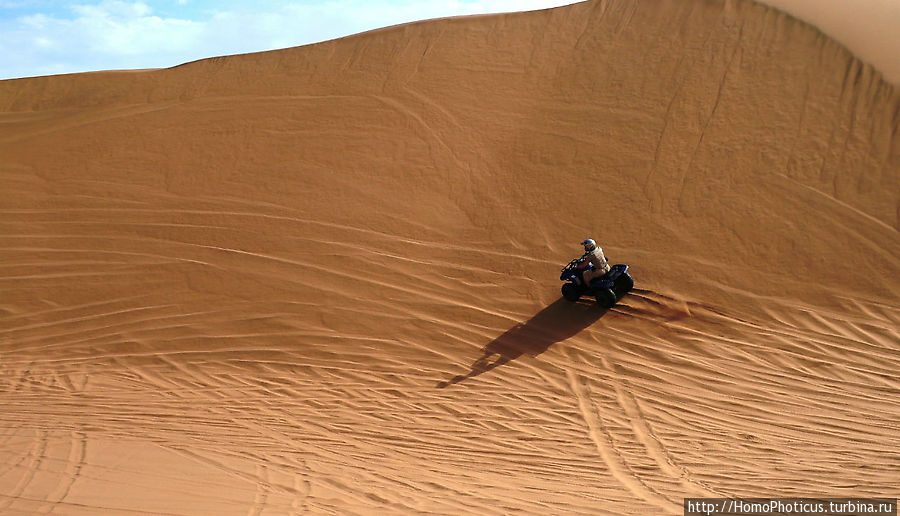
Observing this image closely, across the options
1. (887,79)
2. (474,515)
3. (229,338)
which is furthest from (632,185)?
(474,515)

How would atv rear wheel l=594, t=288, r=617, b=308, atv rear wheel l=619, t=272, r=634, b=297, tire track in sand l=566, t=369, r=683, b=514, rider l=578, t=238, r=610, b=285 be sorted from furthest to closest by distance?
atv rear wheel l=619, t=272, r=634, b=297, atv rear wheel l=594, t=288, r=617, b=308, rider l=578, t=238, r=610, b=285, tire track in sand l=566, t=369, r=683, b=514

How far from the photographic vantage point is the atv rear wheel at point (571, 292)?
38.2 feet

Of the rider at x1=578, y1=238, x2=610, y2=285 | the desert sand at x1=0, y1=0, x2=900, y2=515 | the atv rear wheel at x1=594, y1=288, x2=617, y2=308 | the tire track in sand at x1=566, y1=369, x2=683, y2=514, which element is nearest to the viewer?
the tire track in sand at x1=566, y1=369, x2=683, y2=514

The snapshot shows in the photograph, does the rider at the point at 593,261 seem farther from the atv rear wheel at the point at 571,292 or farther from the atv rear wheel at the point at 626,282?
the atv rear wheel at the point at 626,282

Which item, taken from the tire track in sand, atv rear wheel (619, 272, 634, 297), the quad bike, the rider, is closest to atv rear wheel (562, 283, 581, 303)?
the quad bike

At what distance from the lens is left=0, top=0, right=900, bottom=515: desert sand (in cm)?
782

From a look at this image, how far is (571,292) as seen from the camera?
11656 millimetres

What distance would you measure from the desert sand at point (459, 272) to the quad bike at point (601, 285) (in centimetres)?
29

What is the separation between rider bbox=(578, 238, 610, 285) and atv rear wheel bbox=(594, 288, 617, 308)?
0.24 m

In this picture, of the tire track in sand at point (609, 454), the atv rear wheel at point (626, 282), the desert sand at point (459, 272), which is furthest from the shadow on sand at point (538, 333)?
the tire track in sand at point (609, 454)

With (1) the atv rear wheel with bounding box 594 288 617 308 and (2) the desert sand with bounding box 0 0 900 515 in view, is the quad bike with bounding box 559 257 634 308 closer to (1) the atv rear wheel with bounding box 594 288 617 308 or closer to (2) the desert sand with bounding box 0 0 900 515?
(1) the atv rear wheel with bounding box 594 288 617 308

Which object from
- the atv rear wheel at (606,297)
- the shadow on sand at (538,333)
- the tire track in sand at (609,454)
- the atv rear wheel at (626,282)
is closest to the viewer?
the tire track in sand at (609,454)

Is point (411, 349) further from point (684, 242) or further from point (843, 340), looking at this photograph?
point (843, 340)

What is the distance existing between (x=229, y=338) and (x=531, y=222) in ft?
18.4
